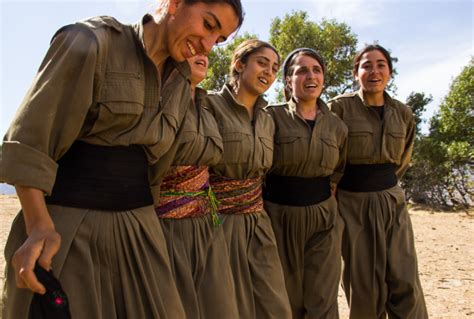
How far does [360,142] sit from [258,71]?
110 centimetres

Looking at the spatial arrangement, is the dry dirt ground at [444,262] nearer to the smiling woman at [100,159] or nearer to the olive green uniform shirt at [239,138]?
the olive green uniform shirt at [239,138]

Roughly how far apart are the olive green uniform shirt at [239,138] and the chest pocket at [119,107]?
4.54 feet

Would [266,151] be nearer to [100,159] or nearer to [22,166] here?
[100,159]

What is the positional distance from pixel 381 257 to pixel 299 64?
174 centimetres

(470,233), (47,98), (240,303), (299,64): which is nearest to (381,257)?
(240,303)

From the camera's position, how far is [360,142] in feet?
12.9

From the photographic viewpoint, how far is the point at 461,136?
16125 millimetres

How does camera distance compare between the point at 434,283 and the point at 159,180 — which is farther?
the point at 434,283

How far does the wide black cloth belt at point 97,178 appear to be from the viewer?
1.70m

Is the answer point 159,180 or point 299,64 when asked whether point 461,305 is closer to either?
point 299,64

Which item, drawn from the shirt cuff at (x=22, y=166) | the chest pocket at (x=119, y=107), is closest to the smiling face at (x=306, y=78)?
the chest pocket at (x=119, y=107)

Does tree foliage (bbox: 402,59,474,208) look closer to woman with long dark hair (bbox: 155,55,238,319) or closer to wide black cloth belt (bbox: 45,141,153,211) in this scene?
woman with long dark hair (bbox: 155,55,238,319)

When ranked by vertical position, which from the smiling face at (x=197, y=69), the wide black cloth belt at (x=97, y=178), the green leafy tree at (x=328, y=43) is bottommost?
the wide black cloth belt at (x=97, y=178)

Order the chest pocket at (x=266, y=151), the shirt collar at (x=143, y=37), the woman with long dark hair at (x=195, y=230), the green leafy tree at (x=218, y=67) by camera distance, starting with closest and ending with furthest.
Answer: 1. the shirt collar at (x=143, y=37)
2. the woman with long dark hair at (x=195, y=230)
3. the chest pocket at (x=266, y=151)
4. the green leafy tree at (x=218, y=67)
